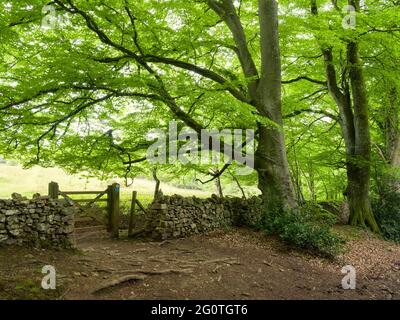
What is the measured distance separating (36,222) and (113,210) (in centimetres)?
420

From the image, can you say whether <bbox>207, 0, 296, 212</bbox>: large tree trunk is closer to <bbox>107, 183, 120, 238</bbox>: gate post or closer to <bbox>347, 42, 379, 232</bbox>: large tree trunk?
<bbox>347, 42, 379, 232</bbox>: large tree trunk

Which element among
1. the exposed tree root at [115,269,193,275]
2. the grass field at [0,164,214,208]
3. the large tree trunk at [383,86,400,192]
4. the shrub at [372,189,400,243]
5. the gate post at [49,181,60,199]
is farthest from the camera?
the grass field at [0,164,214,208]

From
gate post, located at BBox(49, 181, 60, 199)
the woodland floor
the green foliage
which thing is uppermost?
gate post, located at BBox(49, 181, 60, 199)

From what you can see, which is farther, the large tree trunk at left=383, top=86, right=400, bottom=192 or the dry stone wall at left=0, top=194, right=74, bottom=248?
the large tree trunk at left=383, top=86, right=400, bottom=192

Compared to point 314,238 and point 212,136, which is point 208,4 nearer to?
point 212,136

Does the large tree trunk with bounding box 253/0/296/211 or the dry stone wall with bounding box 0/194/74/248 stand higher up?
the large tree trunk with bounding box 253/0/296/211

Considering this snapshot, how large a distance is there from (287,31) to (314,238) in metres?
7.11

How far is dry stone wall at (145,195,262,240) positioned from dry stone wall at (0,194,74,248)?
9.51 feet

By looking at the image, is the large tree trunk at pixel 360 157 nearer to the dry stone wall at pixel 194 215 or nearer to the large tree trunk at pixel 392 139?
the large tree trunk at pixel 392 139

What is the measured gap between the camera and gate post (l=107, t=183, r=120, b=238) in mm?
10875

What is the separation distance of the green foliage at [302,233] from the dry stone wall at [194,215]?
3.73ft

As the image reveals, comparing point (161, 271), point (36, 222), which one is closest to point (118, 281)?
point (161, 271)

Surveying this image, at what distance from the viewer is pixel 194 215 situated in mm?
10516

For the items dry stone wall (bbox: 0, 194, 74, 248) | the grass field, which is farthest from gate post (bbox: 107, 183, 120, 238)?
the grass field
